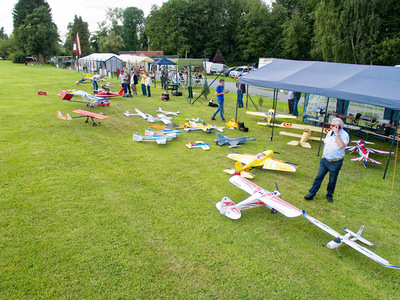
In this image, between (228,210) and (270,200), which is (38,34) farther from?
(270,200)

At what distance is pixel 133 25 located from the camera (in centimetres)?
8688

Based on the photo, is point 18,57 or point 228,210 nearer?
point 228,210

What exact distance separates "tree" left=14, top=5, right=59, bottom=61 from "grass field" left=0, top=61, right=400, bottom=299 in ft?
199

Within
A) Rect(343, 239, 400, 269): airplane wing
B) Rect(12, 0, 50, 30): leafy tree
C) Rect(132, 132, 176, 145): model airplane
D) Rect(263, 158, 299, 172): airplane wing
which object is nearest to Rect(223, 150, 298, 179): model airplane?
Rect(263, 158, 299, 172): airplane wing

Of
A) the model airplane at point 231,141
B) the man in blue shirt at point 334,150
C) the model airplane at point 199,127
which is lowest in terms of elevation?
the model airplane at point 231,141

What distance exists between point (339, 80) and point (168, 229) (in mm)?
7756

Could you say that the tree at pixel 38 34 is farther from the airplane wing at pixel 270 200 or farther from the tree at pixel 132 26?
the airplane wing at pixel 270 200

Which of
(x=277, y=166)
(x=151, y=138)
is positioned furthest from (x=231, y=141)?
(x=151, y=138)

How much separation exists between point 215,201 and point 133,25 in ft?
312

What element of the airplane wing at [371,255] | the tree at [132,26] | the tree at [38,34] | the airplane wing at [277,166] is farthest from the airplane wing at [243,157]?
the tree at [132,26]

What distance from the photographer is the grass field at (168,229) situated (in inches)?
146

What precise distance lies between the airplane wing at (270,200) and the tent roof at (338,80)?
440 cm

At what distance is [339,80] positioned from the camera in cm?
873

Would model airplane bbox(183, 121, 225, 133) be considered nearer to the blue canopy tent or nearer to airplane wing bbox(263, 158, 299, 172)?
the blue canopy tent
